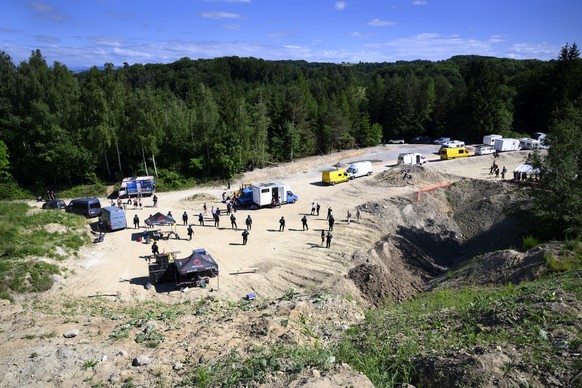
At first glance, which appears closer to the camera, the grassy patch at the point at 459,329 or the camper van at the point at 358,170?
the grassy patch at the point at 459,329

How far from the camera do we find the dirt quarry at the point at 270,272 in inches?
474

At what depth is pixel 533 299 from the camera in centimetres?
1267

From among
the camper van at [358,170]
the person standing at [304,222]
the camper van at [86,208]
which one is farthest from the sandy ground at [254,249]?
the camper van at [86,208]

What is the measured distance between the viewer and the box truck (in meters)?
36.8

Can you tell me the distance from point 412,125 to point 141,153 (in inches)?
1861

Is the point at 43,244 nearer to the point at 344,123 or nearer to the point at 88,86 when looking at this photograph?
the point at 88,86

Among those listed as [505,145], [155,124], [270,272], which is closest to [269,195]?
[270,272]

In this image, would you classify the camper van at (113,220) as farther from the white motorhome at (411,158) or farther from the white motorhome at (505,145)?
the white motorhome at (505,145)

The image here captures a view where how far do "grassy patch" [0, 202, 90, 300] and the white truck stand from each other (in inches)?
525

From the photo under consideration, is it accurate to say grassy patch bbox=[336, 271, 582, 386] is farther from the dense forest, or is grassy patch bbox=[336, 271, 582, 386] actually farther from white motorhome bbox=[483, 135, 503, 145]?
white motorhome bbox=[483, 135, 503, 145]

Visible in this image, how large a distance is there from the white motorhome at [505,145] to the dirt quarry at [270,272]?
10.9 m

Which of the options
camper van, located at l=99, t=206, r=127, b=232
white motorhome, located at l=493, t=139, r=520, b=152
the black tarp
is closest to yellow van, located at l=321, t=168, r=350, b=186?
the black tarp

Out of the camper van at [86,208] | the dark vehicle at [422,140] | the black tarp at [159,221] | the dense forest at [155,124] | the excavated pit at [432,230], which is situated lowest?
the excavated pit at [432,230]

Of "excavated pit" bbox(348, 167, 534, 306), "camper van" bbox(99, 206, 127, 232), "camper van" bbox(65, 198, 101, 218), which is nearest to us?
"excavated pit" bbox(348, 167, 534, 306)
